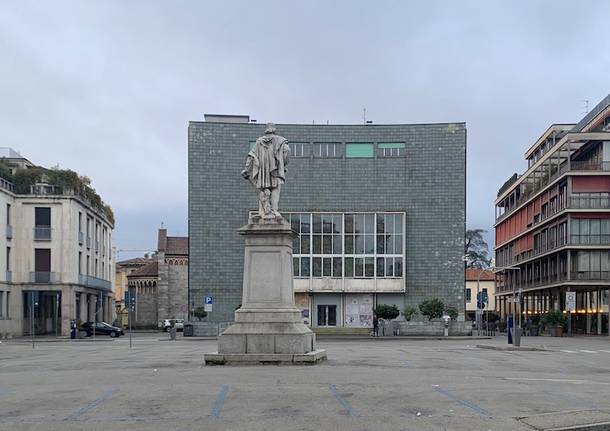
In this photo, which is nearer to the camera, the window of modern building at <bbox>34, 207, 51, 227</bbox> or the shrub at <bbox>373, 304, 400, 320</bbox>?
the shrub at <bbox>373, 304, 400, 320</bbox>

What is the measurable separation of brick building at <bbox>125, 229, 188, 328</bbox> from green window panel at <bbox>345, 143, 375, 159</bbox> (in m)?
39.1

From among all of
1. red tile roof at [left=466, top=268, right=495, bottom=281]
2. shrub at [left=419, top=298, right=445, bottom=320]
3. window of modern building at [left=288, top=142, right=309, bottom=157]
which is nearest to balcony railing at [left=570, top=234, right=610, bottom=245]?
shrub at [left=419, top=298, right=445, bottom=320]

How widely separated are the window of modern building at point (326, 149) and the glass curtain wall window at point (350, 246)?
17.7 ft

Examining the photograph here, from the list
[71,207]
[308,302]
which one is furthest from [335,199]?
[71,207]

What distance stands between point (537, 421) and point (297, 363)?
31.1ft

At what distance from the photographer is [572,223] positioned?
67.6 m

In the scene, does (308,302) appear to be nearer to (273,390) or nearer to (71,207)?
(71,207)

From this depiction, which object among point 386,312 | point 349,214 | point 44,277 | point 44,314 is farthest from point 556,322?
point 44,314

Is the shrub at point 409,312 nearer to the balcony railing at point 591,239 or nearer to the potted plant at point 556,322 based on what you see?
the potted plant at point 556,322

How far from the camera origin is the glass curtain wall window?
7056 centimetres

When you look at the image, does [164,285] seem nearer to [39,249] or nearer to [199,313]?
[39,249]

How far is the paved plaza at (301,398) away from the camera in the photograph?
35.0 feet

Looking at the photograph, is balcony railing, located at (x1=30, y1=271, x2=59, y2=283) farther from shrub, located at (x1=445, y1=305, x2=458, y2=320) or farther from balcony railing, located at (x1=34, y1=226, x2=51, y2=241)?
shrub, located at (x1=445, y1=305, x2=458, y2=320)

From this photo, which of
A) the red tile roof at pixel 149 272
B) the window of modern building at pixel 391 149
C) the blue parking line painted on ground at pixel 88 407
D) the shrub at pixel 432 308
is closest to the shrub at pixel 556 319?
the shrub at pixel 432 308
